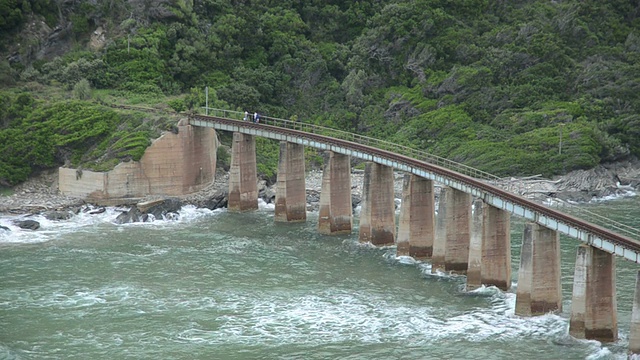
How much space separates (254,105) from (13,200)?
3171cm

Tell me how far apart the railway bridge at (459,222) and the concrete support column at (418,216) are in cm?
7

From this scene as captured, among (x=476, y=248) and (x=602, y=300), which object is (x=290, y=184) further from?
(x=602, y=300)

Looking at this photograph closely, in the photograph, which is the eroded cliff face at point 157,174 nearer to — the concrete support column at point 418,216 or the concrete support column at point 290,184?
the concrete support column at point 290,184

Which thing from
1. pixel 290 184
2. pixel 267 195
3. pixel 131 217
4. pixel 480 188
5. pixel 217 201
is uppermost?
pixel 480 188

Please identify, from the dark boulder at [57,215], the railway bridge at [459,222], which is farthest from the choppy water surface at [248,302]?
the dark boulder at [57,215]

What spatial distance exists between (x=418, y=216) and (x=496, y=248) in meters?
10.2

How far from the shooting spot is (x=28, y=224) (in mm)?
83438

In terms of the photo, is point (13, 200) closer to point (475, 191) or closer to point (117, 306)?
point (117, 306)

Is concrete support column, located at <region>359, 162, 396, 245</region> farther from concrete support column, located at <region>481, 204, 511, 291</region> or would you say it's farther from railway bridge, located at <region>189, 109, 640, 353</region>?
concrete support column, located at <region>481, 204, 511, 291</region>

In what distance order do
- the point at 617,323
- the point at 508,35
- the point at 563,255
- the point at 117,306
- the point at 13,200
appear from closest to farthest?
1. the point at 617,323
2. the point at 117,306
3. the point at 563,255
4. the point at 13,200
5. the point at 508,35

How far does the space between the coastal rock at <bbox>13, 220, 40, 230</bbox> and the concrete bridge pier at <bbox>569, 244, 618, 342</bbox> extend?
47639 millimetres

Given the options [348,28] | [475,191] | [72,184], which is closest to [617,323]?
[475,191]

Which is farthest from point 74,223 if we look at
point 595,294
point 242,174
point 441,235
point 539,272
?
point 595,294

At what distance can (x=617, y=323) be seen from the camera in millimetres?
55906
